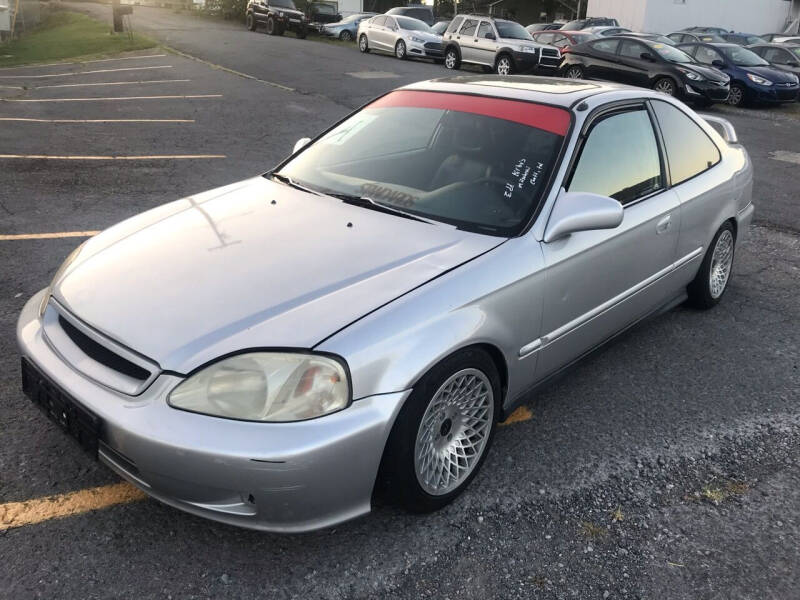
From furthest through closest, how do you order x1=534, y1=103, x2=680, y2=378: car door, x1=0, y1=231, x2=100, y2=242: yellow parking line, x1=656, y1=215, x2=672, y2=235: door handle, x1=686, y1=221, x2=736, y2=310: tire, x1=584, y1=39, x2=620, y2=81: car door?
x1=584, y1=39, x2=620, y2=81: car door
x1=0, y1=231, x2=100, y2=242: yellow parking line
x1=686, y1=221, x2=736, y2=310: tire
x1=656, y1=215, x2=672, y2=235: door handle
x1=534, y1=103, x2=680, y2=378: car door

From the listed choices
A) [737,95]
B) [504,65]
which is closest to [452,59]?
[504,65]

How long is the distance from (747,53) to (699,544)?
18841 mm

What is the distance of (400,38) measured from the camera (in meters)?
23.1

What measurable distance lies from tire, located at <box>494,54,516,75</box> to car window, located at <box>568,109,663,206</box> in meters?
16.2

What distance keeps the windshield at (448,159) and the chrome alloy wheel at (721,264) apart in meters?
1.96

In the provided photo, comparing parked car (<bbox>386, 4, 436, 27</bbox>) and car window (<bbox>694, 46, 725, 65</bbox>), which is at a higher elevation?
parked car (<bbox>386, 4, 436, 27</bbox>)

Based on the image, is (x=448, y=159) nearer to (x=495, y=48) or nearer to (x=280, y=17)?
(x=495, y=48)

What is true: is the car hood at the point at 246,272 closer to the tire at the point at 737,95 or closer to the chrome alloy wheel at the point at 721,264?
the chrome alloy wheel at the point at 721,264

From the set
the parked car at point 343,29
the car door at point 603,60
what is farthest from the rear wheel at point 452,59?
the parked car at point 343,29

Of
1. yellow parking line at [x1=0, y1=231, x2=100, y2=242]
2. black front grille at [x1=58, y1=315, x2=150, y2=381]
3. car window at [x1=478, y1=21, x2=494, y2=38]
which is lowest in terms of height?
yellow parking line at [x1=0, y1=231, x2=100, y2=242]

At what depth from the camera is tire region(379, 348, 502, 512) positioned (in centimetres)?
253

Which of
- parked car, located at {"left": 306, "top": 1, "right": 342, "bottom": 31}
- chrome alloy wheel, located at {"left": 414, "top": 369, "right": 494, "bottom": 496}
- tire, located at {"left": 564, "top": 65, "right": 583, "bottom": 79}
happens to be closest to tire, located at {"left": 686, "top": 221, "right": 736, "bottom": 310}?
chrome alloy wheel, located at {"left": 414, "top": 369, "right": 494, "bottom": 496}

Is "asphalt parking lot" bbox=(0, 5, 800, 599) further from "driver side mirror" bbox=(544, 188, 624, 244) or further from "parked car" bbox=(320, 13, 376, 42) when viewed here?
"parked car" bbox=(320, 13, 376, 42)

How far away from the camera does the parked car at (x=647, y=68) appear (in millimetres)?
15844
